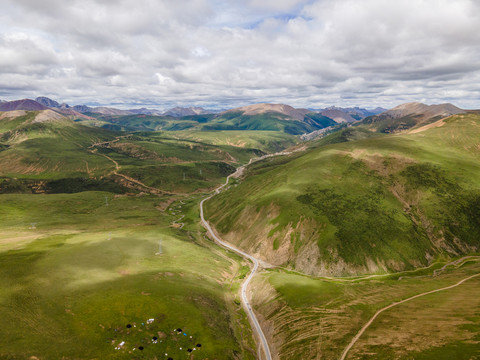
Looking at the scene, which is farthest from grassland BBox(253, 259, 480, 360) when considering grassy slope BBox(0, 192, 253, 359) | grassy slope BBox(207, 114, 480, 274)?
grassy slope BBox(207, 114, 480, 274)

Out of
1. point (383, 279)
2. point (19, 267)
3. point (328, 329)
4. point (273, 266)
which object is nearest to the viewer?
point (328, 329)

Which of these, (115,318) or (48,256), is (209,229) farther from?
(115,318)

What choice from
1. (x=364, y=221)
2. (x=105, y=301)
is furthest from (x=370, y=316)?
(x=364, y=221)

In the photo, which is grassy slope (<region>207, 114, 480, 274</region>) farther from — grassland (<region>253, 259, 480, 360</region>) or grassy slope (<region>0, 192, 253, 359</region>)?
grassy slope (<region>0, 192, 253, 359</region>)

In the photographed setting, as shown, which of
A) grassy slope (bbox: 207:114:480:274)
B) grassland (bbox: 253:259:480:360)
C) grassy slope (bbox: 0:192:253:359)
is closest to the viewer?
grassy slope (bbox: 0:192:253:359)

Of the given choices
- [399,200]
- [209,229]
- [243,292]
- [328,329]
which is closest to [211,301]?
[243,292]

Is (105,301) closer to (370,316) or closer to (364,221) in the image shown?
(370,316)
